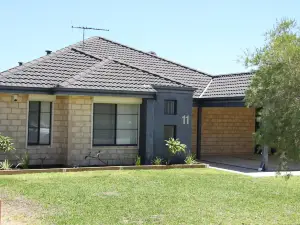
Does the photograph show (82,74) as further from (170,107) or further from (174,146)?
(174,146)

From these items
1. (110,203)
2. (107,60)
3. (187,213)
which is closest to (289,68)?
(187,213)

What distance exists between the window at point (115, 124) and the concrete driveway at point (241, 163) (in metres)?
4.34

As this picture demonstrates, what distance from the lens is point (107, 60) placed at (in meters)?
20.7

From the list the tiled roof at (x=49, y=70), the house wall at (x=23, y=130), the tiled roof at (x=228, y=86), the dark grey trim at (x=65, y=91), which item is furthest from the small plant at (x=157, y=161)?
the tiled roof at (x=49, y=70)

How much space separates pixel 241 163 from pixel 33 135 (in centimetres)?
995

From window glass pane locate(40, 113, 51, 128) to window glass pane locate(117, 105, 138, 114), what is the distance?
9.62 feet

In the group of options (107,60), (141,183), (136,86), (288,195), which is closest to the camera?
(288,195)

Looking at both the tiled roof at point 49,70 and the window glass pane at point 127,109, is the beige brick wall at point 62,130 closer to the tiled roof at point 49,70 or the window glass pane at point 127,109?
the tiled roof at point 49,70

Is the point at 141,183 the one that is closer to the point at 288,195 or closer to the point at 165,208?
the point at 165,208

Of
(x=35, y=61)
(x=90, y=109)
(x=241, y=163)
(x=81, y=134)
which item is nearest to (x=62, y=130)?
(x=81, y=134)

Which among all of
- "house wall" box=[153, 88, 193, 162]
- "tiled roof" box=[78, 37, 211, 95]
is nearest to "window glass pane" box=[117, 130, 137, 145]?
"house wall" box=[153, 88, 193, 162]

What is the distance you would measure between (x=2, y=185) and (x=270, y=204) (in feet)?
25.3

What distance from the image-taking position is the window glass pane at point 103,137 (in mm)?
18578

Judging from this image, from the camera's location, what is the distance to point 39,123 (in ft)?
59.5
